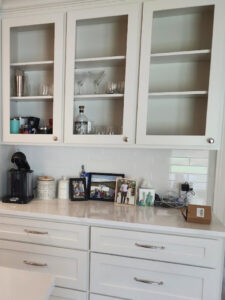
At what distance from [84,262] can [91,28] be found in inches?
67.3

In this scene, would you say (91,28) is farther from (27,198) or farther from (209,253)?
(209,253)

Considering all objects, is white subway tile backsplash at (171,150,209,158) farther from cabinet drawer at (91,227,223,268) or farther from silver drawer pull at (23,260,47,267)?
silver drawer pull at (23,260,47,267)

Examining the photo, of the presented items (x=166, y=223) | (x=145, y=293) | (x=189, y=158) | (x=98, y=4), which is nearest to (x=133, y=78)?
(x=98, y=4)

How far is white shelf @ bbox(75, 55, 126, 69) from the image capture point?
58.4 inches

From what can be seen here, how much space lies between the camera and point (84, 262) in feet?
4.32

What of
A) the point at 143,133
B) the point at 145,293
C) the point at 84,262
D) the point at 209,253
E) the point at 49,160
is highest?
the point at 143,133

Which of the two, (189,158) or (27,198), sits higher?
(189,158)

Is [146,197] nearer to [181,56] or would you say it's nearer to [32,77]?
[181,56]

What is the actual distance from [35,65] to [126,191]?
127 centimetres

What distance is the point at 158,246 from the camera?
122 centimetres

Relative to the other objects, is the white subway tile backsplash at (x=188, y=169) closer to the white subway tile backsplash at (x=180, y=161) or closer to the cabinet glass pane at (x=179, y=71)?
the white subway tile backsplash at (x=180, y=161)

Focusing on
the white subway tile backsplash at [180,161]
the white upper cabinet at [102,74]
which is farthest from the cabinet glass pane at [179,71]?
the white subway tile backsplash at [180,161]

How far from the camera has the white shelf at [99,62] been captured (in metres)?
1.48

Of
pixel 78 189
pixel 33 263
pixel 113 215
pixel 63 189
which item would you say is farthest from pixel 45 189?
pixel 113 215
